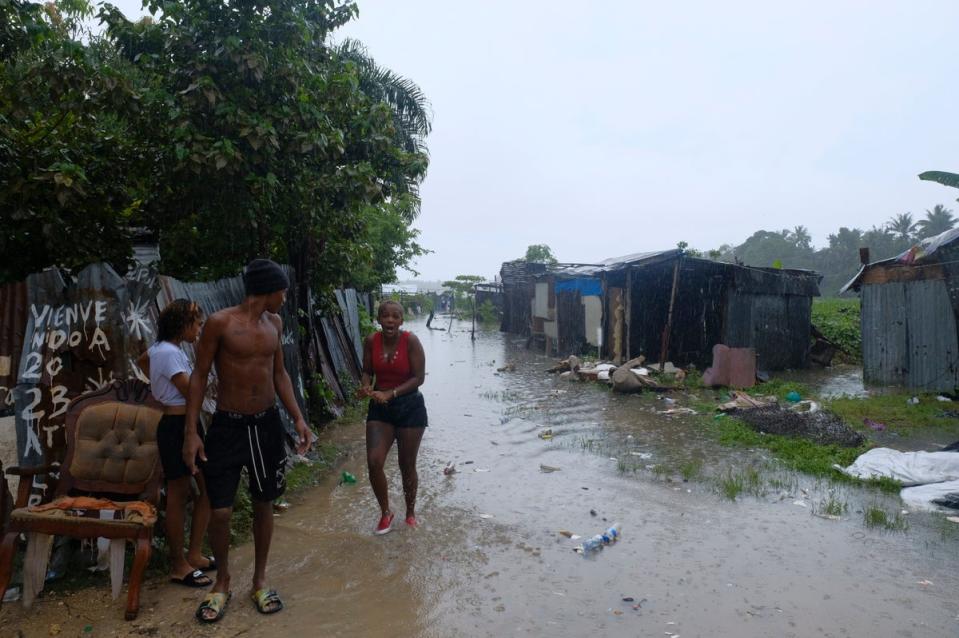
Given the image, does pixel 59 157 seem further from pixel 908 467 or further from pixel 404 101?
pixel 404 101

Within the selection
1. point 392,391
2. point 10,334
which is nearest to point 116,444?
point 10,334

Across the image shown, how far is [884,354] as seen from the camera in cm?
1263

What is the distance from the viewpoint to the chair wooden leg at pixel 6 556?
3363mm

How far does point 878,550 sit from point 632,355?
1106 centimetres

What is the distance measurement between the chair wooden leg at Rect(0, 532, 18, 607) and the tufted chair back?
346 millimetres

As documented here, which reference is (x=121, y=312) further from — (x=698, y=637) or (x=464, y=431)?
(x=464, y=431)

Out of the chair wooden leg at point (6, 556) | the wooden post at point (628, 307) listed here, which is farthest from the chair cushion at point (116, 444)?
the wooden post at point (628, 307)

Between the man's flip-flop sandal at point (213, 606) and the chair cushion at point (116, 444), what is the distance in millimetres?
825

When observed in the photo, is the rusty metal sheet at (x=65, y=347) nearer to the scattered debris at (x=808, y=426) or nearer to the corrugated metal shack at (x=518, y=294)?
the scattered debris at (x=808, y=426)

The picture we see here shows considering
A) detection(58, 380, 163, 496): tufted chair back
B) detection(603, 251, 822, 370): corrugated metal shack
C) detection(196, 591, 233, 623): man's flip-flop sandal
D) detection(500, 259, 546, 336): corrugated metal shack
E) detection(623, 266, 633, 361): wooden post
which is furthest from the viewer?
detection(500, 259, 546, 336): corrugated metal shack

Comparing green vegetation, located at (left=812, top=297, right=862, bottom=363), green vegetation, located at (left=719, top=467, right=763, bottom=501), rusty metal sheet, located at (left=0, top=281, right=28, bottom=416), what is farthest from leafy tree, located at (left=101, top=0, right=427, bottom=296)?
green vegetation, located at (left=812, top=297, right=862, bottom=363)

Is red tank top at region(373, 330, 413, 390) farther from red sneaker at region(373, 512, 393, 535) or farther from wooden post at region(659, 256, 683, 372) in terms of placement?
wooden post at region(659, 256, 683, 372)

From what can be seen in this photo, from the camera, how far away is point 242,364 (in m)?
3.45

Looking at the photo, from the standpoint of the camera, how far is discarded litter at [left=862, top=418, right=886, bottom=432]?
8625 millimetres
